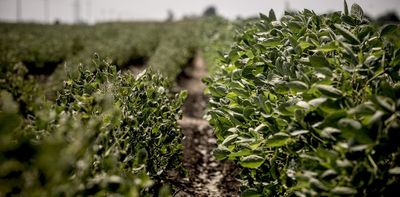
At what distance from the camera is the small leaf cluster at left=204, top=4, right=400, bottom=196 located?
5.37ft

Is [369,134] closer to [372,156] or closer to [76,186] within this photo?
[372,156]

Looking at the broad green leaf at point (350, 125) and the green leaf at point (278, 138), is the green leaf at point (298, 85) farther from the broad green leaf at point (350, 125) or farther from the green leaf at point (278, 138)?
the broad green leaf at point (350, 125)

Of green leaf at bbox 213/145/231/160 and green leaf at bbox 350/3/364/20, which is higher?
green leaf at bbox 350/3/364/20

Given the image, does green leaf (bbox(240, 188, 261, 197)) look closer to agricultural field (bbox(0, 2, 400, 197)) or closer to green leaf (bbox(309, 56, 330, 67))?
agricultural field (bbox(0, 2, 400, 197))

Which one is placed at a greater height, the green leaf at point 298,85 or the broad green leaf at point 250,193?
the green leaf at point 298,85

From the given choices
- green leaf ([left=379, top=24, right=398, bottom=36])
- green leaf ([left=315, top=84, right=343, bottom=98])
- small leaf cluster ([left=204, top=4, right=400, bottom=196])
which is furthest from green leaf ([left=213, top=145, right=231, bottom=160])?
green leaf ([left=379, top=24, right=398, bottom=36])

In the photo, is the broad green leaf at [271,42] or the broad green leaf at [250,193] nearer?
the broad green leaf at [250,193]

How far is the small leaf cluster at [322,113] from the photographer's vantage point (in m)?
1.64

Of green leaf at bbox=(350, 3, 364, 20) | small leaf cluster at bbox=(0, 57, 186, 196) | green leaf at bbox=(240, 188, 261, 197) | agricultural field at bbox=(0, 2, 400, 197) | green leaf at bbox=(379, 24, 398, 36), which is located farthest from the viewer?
green leaf at bbox=(350, 3, 364, 20)

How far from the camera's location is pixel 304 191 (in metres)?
1.75

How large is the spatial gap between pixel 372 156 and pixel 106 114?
164cm

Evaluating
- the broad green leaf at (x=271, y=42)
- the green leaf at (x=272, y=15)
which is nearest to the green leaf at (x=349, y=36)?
the broad green leaf at (x=271, y=42)

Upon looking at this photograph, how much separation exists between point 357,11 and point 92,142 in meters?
1.94

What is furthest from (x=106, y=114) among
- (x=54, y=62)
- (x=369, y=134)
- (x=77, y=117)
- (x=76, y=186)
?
(x=54, y=62)
